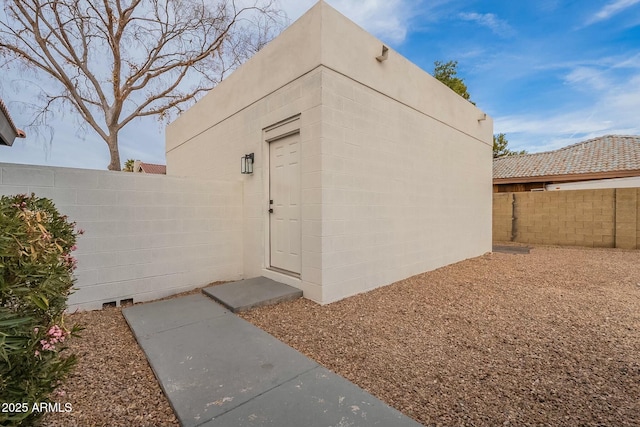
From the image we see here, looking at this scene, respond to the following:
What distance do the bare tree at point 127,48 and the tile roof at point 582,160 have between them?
13008mm

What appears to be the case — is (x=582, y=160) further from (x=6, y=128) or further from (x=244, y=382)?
(x=6, y=128)

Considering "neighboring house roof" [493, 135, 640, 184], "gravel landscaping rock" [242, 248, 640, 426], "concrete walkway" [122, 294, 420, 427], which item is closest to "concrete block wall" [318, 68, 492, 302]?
"gravel landscaping rock" [242, 248, 640, 426]

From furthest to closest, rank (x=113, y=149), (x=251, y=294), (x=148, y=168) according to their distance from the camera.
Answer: (x=148, y=168) → (x=113, y=149) → (x=251, y=294)

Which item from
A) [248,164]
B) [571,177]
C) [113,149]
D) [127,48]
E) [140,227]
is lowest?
[140,227]

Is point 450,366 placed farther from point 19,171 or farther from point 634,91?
point 634,91

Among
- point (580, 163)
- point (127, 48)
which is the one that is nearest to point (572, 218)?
point (580, 163)

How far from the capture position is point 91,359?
8.11 ft

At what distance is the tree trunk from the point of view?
1151 centimetres

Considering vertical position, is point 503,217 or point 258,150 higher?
point 258,150

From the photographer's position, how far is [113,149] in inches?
456

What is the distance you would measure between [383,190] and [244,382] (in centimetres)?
341

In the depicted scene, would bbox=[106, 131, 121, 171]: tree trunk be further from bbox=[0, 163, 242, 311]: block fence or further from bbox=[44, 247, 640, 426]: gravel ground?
bbox=[44, 247, 640, 426]: gravel ground

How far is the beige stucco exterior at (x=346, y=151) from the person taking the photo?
3.81 meters

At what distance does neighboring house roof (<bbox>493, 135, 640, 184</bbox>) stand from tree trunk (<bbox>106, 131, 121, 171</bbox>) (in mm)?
16922
